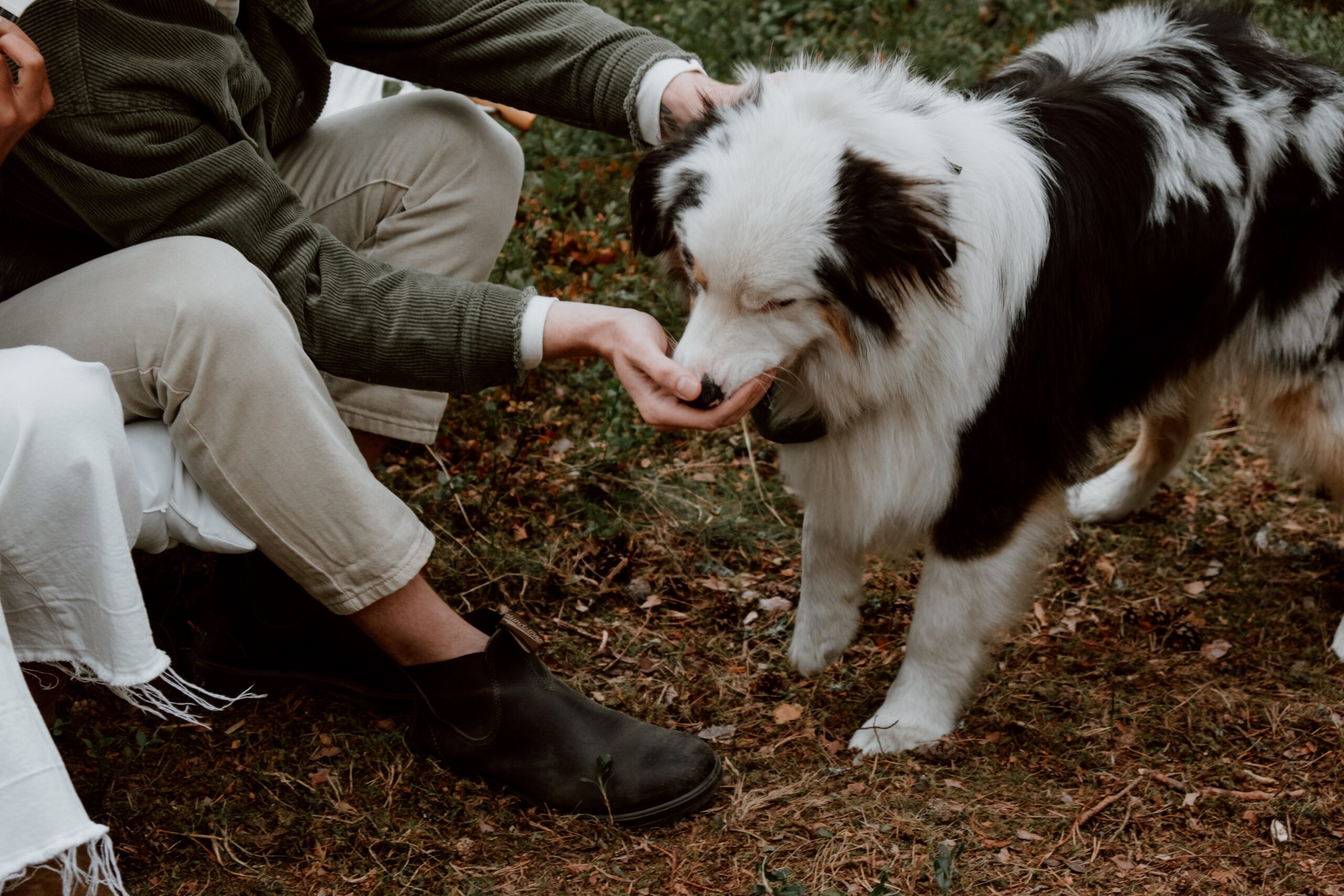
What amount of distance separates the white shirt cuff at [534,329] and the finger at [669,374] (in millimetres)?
167

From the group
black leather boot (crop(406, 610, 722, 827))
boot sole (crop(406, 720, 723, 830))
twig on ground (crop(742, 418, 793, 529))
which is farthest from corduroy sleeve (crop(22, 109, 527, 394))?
twig on ground (crop(742, 418, 793, 529))

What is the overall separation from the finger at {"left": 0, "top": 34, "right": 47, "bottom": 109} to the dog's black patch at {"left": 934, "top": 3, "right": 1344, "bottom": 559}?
5.25ft

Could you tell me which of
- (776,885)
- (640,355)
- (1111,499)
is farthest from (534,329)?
(1111,499)

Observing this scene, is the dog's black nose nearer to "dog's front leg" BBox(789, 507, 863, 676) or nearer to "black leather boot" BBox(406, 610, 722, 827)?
"black leather boot" BBox(406, 610, 722, 827)

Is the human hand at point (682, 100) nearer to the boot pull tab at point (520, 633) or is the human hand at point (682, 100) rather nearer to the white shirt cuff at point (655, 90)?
the white shirt cuff at point (655, 90)

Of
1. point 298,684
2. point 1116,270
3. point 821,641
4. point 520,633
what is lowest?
point 298,684

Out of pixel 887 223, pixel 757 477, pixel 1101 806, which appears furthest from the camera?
pixel 757 477

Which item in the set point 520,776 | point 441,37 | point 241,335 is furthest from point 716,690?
point 441,37

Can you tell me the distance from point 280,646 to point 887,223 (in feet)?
4.86

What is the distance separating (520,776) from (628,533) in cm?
95

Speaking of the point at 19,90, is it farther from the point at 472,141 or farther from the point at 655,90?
the point at 655,90

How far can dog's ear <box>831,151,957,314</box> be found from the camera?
1936mm

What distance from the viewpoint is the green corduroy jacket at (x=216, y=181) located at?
73.8 inches

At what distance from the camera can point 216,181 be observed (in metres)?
1.99
